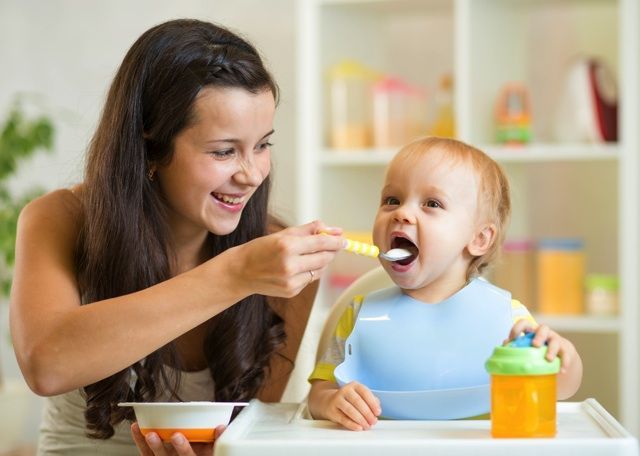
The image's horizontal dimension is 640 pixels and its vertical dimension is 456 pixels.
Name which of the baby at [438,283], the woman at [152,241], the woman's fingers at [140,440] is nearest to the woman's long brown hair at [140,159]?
the woman at [152,241]

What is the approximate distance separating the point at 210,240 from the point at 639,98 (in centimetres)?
157

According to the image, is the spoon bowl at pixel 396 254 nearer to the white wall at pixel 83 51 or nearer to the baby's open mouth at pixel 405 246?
the baby's open mouth at pixel 405 246

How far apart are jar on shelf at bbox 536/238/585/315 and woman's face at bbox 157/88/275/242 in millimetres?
1616

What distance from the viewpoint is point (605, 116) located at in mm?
2982

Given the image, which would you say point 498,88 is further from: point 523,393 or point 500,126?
point 523,393

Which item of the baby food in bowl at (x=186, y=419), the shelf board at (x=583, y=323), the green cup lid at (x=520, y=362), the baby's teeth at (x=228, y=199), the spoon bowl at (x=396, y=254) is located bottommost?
the shelf board at (x=583, y=323)

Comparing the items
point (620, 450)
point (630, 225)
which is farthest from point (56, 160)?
point (620, 450)

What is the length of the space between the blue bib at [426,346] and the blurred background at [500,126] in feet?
4.63

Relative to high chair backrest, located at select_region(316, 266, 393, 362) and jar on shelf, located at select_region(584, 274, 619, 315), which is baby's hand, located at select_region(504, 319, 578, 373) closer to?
high chair backrest, located at select_region(316, 266, 393, 362)

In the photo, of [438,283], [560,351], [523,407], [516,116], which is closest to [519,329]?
[560,351]

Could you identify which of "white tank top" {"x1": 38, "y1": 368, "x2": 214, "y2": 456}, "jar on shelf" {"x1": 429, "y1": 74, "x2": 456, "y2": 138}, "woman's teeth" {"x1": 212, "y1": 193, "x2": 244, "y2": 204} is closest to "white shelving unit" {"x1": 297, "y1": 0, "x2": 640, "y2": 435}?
"jar on shelf" {"x1": 429, "y1": 74, "x2": 456, "y2": 138}

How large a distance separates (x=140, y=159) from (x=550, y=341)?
30.3 inches

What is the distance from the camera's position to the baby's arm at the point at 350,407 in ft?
4.10

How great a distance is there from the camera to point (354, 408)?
1.26 metres
